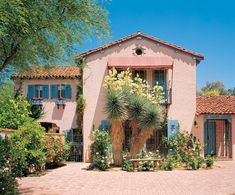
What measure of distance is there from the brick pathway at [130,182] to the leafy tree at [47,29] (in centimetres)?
477

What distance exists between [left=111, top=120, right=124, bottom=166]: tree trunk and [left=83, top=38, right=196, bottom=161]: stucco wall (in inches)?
121

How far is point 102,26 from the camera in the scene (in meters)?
11.5

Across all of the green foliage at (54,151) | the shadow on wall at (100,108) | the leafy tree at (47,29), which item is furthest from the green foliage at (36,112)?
the leafy tree at (47,29)

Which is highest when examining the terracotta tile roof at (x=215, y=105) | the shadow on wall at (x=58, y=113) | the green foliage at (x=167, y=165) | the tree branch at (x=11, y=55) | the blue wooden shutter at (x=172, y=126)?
the tree branch at (x=11, y=55)

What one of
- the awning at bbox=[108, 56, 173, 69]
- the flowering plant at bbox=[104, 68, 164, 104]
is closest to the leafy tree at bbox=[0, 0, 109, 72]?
the flowering plant at bbox=[104, 68, 164, 104]

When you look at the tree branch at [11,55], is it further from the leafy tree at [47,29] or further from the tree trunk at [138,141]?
the tree trunk at [138,141]

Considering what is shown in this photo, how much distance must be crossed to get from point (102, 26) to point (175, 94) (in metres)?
15.4

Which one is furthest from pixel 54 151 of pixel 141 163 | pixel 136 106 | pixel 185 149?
pixel 185 149

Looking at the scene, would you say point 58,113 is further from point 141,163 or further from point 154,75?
point 141,163

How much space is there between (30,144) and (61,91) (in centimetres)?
1144

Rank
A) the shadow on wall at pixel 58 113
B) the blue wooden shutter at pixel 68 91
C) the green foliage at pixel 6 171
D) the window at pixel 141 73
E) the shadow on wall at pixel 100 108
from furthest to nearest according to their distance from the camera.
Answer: the blue wooden shutter at pixel 68 91 < the shadow on wall at pixel 58 113 < the window at pixel 141 73 < the shadow on wall at pixel 100 108 < the green foliage at pixel 6 171

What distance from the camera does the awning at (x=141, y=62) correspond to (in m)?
25.7

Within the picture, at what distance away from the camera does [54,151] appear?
863 inches

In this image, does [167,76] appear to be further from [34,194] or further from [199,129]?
[34,194]
